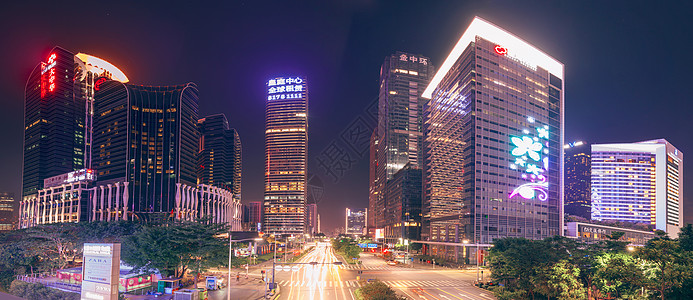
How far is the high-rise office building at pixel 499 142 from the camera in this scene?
431ft

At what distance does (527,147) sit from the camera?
14050 centimetres

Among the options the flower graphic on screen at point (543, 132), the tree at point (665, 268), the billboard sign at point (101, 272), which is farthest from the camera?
the flower graphic on screen at point (543, 132)

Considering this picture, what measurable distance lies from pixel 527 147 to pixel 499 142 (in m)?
12.1

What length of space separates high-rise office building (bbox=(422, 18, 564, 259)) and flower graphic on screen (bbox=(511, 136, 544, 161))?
14 centimetres

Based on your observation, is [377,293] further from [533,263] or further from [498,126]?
[498,126]

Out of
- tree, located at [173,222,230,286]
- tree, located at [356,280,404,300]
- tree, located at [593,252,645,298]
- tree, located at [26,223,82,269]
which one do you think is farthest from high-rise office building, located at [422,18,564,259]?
tree, located at [26,223,82,269]

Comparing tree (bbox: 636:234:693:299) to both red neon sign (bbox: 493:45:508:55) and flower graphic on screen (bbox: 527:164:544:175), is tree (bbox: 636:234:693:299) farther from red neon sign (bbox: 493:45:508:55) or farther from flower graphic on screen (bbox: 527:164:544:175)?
red neon sign (bbox: 493:45:508:55)

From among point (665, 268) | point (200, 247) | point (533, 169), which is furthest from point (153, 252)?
point (533, 169)

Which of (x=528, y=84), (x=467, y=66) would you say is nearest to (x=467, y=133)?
(x=467, y=66)

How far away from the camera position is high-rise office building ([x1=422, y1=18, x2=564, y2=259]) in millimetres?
131500

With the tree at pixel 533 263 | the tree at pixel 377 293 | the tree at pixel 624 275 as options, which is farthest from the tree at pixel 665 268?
the tree at pixel 377 293

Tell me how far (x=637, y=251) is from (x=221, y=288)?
2187 inches

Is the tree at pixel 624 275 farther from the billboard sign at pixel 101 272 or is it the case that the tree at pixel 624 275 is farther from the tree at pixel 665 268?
the billboard sign at pixel 101 272

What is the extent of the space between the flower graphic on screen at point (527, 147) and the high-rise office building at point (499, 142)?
0.45ft
